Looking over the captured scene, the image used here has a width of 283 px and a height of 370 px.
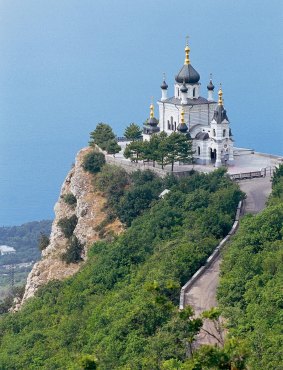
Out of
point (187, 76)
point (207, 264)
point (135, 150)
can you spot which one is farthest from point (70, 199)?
point (207, 264)

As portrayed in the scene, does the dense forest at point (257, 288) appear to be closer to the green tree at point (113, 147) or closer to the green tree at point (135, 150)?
the green tree at point (135, 150)

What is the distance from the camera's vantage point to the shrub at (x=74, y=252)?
27.9 meters

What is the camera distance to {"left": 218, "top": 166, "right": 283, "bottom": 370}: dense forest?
15086 mm

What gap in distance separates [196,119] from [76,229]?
5241 millimetres

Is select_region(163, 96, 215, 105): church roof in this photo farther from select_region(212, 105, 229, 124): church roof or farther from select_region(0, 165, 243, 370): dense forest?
select_region(0, 165, 243, 370): dense forest

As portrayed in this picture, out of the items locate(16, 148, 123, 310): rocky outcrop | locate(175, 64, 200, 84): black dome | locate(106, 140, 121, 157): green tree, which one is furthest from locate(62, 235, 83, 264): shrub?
locate(175, 64, 200, 84): black dome

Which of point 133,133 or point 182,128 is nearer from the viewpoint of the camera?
point 182,128

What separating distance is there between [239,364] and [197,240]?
10.3 m

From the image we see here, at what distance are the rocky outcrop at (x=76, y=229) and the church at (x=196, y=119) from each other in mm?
2656

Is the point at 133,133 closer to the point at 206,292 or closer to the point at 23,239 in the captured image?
the point at 206,292

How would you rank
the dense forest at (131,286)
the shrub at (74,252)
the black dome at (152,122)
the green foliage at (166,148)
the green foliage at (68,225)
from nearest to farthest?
the dense forest at (131,286) → the shrub at (74,252) → the green foliage at (166,148) → the green foliage at (68,225) → the black dome at (152,122)

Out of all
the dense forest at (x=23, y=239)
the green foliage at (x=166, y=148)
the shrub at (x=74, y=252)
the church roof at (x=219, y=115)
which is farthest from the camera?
the dense forest at (x=23, y=239)

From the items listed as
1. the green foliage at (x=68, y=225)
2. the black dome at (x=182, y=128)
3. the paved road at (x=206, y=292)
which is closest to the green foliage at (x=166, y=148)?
the black dome at (x=182, y=128)

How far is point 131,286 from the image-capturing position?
20.8 metres
